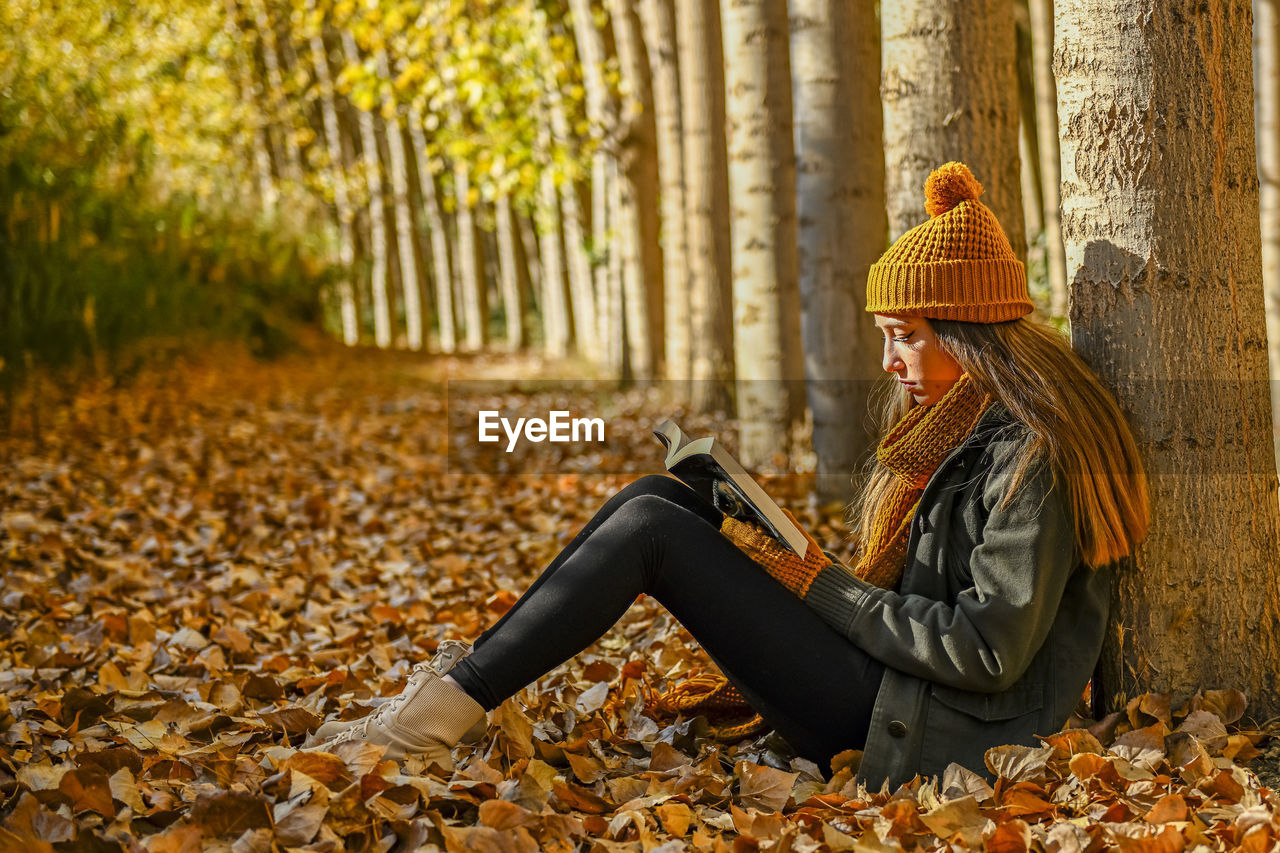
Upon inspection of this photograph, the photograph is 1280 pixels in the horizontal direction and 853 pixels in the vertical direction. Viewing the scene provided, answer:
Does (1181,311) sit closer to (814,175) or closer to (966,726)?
(966,726)

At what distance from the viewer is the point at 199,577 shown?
518 centimetres

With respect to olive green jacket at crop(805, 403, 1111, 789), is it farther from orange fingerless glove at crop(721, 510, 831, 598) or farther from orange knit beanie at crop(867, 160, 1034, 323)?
orange knit beanie at crop(867, 160, 1034, 323)

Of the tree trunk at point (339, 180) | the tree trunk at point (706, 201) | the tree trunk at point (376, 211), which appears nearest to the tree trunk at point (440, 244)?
the tree trunk at point (376, 211)

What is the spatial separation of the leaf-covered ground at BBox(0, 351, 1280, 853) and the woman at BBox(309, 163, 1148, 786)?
11 centimetres

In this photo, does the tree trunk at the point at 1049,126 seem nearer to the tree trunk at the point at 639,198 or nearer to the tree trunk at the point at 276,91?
the tree trunk at the point at 639,198

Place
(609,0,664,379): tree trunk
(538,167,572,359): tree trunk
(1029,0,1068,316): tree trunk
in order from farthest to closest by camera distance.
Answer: (538,167,572,359): tree trunk → (609,0,664,379): tree trunk → (1029,0,1068,316): tree trunk

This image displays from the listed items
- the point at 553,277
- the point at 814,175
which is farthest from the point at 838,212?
the point at 553,277

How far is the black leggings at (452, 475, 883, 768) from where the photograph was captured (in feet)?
8.48

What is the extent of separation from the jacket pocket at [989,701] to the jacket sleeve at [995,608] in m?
0.05

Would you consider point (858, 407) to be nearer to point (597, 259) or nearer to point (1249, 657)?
point (1249, 657)

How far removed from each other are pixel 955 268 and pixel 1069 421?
404 mm

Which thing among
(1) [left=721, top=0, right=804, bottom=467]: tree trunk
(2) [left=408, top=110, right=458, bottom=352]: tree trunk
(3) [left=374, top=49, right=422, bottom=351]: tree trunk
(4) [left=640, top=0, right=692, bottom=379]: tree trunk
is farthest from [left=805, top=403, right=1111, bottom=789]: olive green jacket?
(2) [left=408, top=110, right=458, bottom=352]: tree trunk

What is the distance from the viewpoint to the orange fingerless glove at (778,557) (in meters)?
2.60

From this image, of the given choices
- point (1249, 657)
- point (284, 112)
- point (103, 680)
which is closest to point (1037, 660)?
point (1249, 657)
